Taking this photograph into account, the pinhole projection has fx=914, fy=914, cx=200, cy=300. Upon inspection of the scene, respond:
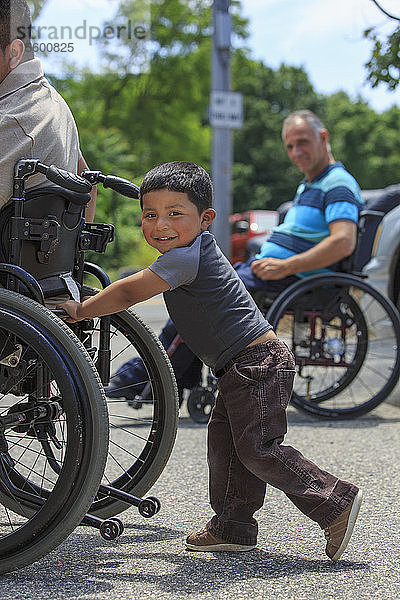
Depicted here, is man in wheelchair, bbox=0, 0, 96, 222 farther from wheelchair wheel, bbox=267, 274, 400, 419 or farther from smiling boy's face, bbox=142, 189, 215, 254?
wheelchair wheel, bbox=267, 274, 400, 419

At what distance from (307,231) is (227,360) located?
7.99 feet

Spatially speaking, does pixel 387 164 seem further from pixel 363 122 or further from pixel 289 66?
pixel 289 66

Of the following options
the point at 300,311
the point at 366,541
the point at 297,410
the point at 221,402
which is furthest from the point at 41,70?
the point at 297,410

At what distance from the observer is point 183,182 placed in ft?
8.74

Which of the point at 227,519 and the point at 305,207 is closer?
the point at 227,519

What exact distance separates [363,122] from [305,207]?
180ft

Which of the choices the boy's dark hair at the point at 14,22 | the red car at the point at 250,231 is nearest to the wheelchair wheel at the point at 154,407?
the boy's dark hair at the point at 14,22

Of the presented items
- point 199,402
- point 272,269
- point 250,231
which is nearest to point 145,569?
point 199,402

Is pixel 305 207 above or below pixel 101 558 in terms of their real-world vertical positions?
above

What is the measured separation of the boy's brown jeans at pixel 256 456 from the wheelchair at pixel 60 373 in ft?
0.72

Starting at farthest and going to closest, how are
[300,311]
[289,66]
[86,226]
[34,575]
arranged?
1. [289,66]
2. [300,311]
3. [86,226]
4. [34,575]

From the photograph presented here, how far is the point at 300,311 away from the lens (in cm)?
491

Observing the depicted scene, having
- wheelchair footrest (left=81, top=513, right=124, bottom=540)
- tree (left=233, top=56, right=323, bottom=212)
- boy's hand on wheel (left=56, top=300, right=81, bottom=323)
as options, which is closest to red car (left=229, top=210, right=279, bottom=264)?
boy's hand on wheel (left=56, top=300, right=81, bottom=323)

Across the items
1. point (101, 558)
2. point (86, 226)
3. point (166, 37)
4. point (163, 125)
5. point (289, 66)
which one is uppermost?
point (289, 66)
